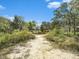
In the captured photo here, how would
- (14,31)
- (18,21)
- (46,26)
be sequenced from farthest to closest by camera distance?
(46,26), (18,21), (14,31)

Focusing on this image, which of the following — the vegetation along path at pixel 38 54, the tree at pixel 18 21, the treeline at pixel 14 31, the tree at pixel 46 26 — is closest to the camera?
the vegetation along path at pixel 38 54

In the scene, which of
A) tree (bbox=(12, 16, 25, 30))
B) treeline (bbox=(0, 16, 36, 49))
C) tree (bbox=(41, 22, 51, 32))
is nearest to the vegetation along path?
treeline (bbox=(0, 16, 36, 49))

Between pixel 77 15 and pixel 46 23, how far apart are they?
34262 millimetres

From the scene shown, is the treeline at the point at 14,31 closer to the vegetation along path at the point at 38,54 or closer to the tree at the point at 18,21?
the tree at the point at 18,21

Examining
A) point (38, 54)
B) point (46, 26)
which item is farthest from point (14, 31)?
point (46, 26)

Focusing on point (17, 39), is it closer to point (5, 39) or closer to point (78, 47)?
point (5, 39)

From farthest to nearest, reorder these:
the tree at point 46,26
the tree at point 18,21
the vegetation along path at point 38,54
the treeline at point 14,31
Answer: the tree at point 46,26
the tree at point 18,21
the treeline at point 14,31
the vegetation along path at point 38,54

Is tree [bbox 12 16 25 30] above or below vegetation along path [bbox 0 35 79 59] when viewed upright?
above

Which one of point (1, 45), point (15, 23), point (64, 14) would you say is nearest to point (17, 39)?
point (1, 45)

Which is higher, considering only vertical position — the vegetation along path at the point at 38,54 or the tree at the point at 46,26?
the tree at the point at 46,26

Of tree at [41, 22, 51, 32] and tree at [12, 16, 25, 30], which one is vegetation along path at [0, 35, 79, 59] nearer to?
tree at [12, 16, 25, 30]

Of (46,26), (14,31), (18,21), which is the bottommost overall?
(14,31)

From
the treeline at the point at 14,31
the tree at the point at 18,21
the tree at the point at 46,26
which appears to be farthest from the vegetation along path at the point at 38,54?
the tree at the point at 46,26

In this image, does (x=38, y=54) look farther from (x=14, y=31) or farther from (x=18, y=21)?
(x=18, y=21)
